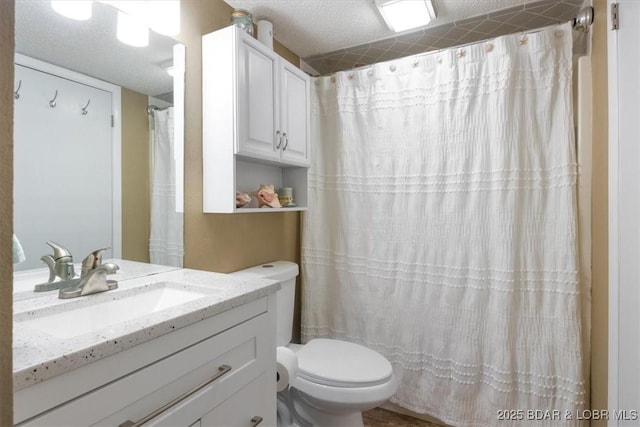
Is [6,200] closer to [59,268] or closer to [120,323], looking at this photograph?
[120,323]

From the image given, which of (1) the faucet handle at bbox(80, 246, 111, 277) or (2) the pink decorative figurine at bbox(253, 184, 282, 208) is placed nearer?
(1) the faucet handle at bbox(80, 246, 111, 277)

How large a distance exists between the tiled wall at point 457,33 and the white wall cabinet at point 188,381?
5.74 ft

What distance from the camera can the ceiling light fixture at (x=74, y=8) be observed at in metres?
1.06

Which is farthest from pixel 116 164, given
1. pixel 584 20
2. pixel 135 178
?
pixel 584 20

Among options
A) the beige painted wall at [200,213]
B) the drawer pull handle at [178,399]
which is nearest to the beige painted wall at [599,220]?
the drawer pull handle at [178,399]

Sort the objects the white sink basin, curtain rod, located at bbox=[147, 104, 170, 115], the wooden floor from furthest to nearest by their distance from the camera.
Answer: the wooden floor
curtain rod, located at bbox=[147, 104, 170, 115]
the white sink basin

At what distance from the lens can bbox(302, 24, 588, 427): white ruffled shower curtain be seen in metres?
1.53

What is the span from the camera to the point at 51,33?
→ 1.03m

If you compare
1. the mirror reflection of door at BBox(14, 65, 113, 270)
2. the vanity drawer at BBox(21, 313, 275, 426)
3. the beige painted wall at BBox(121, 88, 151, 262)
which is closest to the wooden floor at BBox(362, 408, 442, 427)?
the vanity drawer at BBox(21, 313, 275, 426)

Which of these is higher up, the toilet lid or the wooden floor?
the toilet lid

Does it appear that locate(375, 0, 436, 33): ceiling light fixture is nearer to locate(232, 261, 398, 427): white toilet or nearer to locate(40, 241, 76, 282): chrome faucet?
locate(232, 261, 398, 427): white toilet

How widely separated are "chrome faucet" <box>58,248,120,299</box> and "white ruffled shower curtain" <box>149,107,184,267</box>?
25 centimetres

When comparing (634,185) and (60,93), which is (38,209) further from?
(634,185)

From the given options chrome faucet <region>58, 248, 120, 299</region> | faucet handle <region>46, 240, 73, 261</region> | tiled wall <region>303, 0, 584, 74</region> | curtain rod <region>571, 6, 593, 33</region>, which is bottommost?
chrome faucet <region>58, 248, 120, 299</region>
